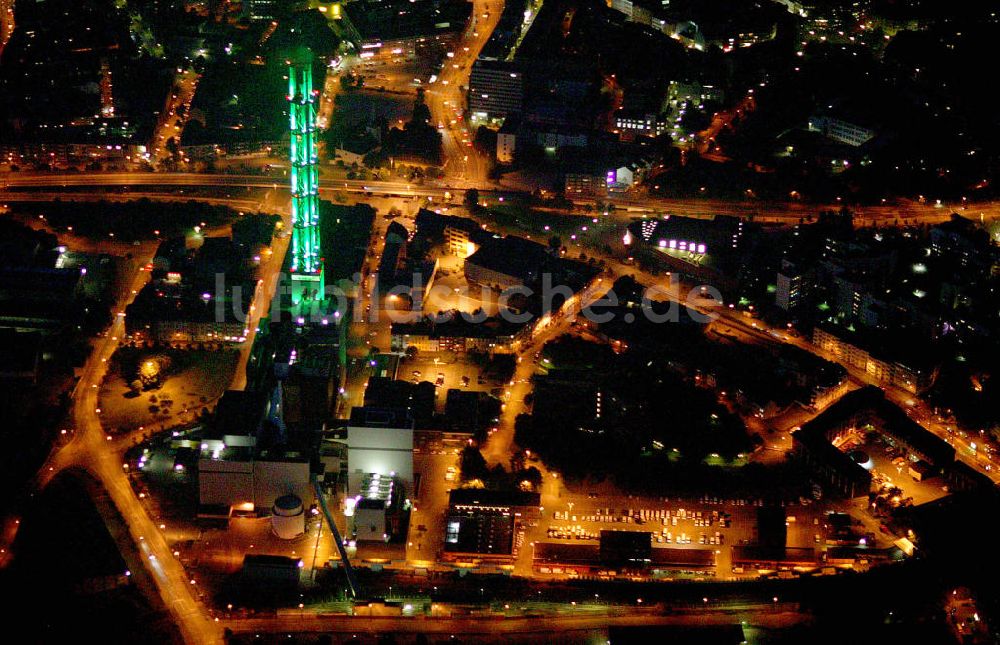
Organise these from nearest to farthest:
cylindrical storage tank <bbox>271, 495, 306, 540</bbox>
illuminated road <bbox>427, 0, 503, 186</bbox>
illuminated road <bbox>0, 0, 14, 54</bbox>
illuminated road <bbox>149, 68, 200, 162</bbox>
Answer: cylindrical storage tank <bbox>271, 495, 306, 540</bbox> < illuminated road <bbox>427, 0, 503, 186</bbox> < illuminated road <bbox>149, 68, 200, 162</bbox> < illuminated road <bbox>0, 0, 14, 54</bbox>

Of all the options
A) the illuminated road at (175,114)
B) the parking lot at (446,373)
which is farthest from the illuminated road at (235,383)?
the illuminated road at (175,114)

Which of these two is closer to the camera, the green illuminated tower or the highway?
the green illuminated tower

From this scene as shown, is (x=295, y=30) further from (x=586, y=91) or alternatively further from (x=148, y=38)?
(x=586, y=91)

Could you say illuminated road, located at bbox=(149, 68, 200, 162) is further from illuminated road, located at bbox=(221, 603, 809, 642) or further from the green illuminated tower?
illuminated road, located at bbox=(221, 603, 809, 642)

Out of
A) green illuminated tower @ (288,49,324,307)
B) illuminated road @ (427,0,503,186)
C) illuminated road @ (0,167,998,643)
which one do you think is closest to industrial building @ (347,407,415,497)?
illuminated road @ (0,167,998,643)

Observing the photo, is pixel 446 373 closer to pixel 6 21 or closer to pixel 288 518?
pixel 288 518

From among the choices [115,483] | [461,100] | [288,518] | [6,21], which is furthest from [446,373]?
[6,21]

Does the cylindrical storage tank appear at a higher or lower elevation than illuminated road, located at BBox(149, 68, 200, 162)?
lower
